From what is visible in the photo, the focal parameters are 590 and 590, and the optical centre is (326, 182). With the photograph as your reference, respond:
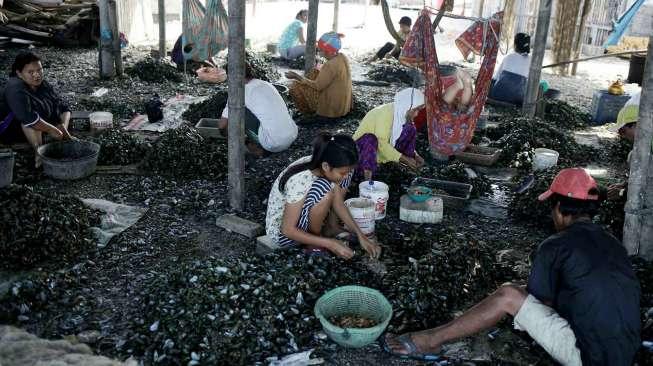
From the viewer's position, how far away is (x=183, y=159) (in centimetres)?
607

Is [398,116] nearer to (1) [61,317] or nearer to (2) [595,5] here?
(1) [61,317]

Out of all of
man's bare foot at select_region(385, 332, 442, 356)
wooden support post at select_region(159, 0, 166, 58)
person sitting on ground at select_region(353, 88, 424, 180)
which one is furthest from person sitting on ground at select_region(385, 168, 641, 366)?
wooden support post at select_region(159, 0, 166, 58)

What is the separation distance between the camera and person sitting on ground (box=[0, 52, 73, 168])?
5.80 metres

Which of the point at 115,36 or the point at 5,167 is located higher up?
the point at 115,36

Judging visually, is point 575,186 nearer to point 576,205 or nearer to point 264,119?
point 576,205

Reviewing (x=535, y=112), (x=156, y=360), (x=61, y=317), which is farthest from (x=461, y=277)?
(x=535, y=112)

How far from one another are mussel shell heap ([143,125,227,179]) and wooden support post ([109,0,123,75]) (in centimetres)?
452

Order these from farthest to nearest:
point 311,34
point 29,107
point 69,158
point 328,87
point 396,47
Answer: point 396,47 → point 311,34 → point 328,87 → point 69,158 → point 29,107

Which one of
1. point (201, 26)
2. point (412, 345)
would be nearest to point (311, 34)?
point (201, 26)

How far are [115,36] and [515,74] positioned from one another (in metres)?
6.65

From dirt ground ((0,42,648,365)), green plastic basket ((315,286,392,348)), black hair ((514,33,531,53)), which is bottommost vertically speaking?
dirt ground ((0,42,648,365))

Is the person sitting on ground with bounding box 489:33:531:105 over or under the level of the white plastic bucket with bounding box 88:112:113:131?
over

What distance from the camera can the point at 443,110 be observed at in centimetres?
650

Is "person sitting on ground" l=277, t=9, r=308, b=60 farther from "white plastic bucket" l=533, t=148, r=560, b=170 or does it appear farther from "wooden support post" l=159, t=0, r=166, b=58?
"white plastic bucket" l=533, t=148, r=560, b=170
